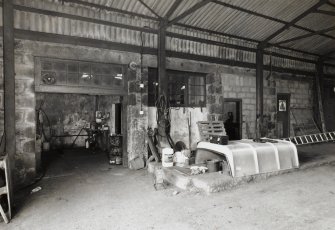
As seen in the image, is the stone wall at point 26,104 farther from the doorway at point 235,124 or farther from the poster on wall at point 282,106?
the poster on wall at point 282,106

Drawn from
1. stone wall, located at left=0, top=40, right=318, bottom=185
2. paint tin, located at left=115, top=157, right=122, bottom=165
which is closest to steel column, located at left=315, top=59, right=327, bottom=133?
stone wall, located at left=0, top=40, right=318, bottom=185

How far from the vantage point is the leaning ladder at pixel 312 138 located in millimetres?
10023

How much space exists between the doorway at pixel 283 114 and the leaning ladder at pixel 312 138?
1.44ft

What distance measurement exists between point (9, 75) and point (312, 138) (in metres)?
11.3

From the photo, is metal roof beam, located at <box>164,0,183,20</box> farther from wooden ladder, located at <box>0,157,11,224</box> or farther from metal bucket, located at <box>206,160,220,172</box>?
wooden ladder, located at <box>0,157,11,224</box>

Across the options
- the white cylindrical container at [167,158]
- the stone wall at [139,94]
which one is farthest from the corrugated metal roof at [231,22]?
the white cylindrical container at [167,158]

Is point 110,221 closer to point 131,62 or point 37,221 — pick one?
point 37,221

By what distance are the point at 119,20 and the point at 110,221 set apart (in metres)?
5.03

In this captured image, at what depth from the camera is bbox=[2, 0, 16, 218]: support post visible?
503 cm

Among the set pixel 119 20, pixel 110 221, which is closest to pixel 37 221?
pixel 110 221

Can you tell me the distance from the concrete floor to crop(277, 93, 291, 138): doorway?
4.59 meters

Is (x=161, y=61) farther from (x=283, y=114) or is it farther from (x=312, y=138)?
(x=312, y=138)

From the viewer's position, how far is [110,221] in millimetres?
3535

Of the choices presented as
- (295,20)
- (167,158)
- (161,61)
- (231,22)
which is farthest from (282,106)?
(167,158)
